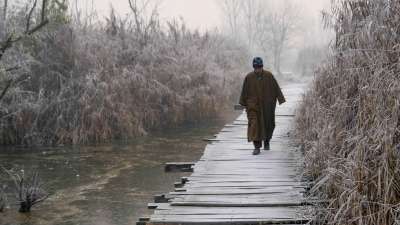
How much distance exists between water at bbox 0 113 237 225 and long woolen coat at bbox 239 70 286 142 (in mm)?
2419

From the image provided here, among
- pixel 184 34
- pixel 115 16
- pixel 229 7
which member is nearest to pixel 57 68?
pixel 115 16

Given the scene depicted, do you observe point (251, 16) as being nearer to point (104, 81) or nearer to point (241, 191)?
point (104, 81)

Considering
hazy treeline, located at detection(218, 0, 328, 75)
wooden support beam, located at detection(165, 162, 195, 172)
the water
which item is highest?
hazy treeline, located at detection(218, 0, 328, 75)

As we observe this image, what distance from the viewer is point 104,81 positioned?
1850 centimetres

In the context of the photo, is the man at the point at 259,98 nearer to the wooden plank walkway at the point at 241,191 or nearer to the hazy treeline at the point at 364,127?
the wooden plank walkway at the point at 241,191

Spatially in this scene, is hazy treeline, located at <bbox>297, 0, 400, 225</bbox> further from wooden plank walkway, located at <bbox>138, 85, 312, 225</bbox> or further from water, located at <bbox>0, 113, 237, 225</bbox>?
water, located at <bbox>0, 113, 237, 225</bbox>

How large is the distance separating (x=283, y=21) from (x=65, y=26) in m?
32.5

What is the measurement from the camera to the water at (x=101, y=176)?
10.0 meters

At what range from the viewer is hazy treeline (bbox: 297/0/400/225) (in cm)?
503

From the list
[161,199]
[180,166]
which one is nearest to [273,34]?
[180,166]

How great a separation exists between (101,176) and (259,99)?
494cm

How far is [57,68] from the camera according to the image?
18781mm

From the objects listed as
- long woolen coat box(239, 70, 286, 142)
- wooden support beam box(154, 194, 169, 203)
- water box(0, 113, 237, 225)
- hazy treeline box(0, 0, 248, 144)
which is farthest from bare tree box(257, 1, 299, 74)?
wooden support beam box(154, 194, 169, 203)

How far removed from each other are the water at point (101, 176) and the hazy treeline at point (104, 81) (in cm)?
102
